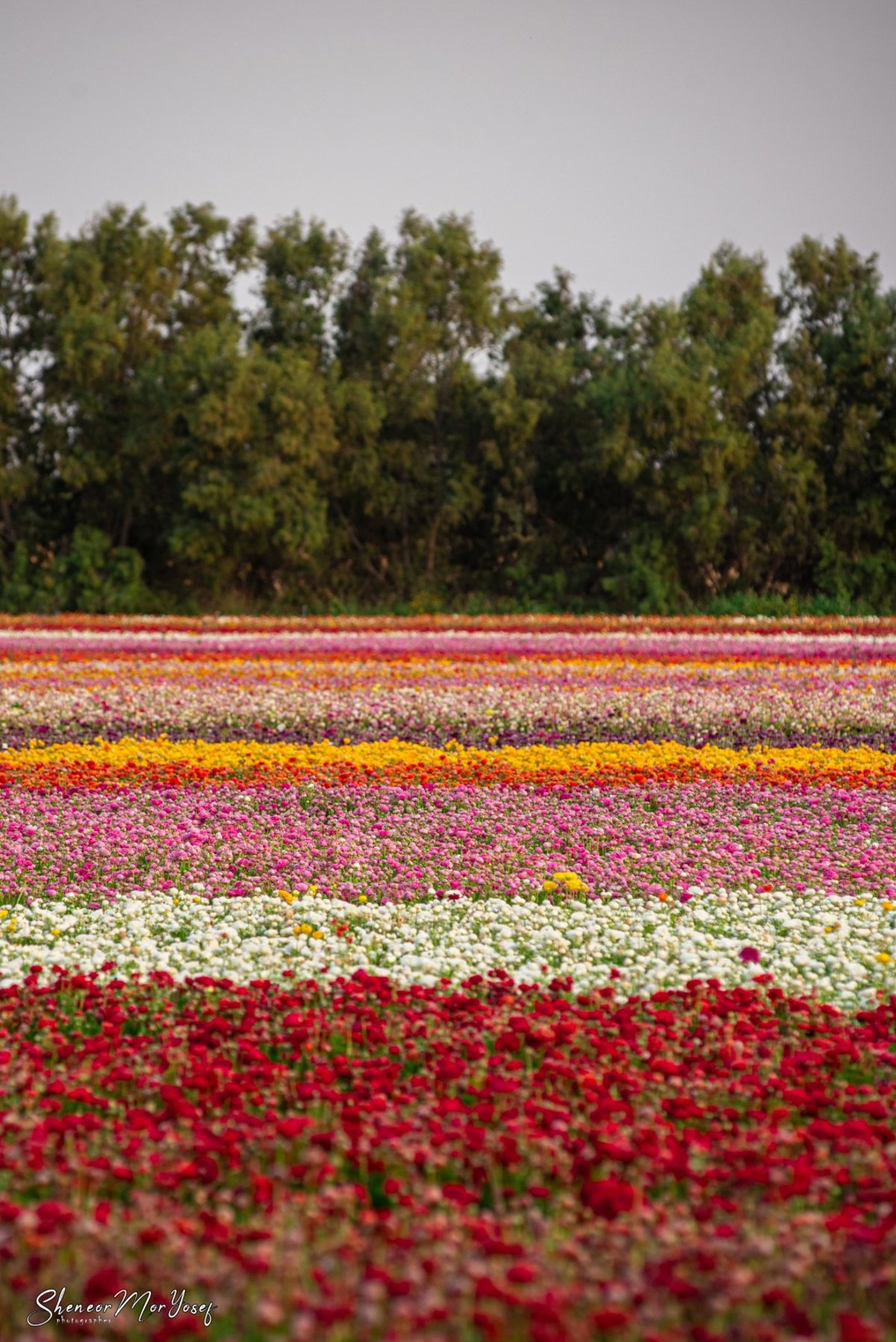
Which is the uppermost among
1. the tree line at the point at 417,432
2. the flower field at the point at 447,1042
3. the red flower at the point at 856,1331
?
the tree line at the point at 417,432

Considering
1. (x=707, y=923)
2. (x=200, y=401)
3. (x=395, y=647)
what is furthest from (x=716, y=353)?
(x=707, y=923)

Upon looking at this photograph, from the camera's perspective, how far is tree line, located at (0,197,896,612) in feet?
111

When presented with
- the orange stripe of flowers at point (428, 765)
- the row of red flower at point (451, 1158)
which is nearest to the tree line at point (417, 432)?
the orange stripe of flowers at point (428, 765)

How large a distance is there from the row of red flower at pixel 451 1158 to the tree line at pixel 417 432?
2834cm

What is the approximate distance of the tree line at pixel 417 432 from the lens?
33750 mm

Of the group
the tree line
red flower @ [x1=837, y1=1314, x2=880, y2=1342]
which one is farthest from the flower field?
the tree line

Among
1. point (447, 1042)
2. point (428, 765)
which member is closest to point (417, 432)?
point (428, 765)

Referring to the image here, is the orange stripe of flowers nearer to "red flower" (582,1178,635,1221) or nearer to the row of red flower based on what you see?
the row of red flower

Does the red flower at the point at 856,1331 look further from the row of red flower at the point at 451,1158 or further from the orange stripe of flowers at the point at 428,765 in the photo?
the orange stripe of flowers at the point at 428,765

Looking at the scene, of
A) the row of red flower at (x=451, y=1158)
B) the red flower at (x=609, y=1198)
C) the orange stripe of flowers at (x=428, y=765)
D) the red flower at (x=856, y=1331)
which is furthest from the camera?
the orange stripe of flowers at (x=428, y=765)

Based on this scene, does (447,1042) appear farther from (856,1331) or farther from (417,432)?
(417,432)

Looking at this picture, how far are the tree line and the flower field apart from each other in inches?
934

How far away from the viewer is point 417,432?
3744cm

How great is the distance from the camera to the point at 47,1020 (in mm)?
4230
